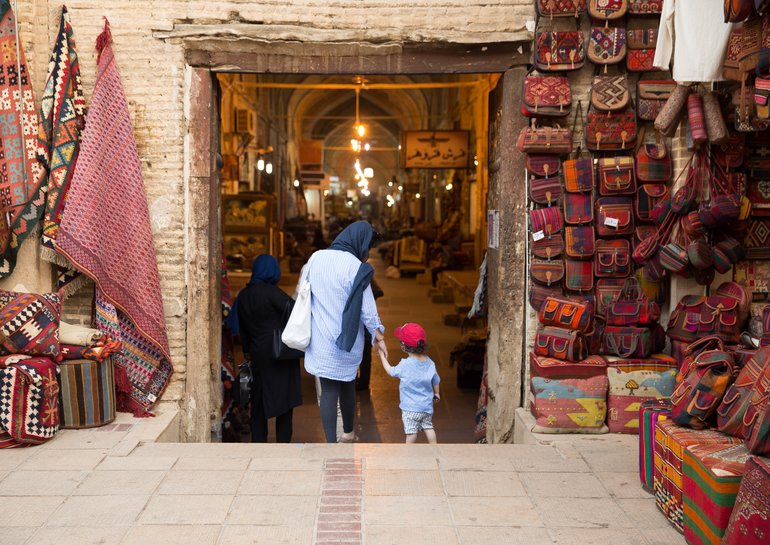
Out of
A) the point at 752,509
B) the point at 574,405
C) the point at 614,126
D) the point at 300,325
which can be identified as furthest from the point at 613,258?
the point at 752,509

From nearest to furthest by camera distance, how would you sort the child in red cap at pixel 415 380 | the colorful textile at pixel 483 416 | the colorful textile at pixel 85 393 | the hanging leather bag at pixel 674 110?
the hanging leather bag at pixel 674 110, the colorful textile at pixel 85 393, the child in red cap at pixel 415 380, the colorful textile at pixel 483 416

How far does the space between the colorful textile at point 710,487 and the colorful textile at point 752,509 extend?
83mm

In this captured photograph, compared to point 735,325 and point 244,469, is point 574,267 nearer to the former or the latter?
point 735,325

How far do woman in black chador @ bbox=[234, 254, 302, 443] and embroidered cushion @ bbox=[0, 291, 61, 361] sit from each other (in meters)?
1.39

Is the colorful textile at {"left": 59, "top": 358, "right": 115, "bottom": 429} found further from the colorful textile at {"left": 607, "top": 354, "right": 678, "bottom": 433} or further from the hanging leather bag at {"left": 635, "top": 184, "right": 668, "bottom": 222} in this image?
the hanging leather bag at {"left": 635, "top": 184, "right": 668, "bottom": 222}

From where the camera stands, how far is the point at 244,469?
4770 millimetres

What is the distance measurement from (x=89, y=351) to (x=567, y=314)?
10.4 ft

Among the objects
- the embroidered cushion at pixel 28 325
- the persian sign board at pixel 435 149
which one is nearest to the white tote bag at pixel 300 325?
the embroidered cushion at pixel 28 325

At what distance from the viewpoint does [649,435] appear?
4.34 metres

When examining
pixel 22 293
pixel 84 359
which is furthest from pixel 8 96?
pixel 84 359

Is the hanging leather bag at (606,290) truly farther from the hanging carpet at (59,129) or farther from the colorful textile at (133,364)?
the hanging carpet at (59,129)

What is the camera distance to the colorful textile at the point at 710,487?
3.38m

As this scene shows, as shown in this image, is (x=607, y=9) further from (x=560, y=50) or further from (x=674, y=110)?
(x=674, y=110)

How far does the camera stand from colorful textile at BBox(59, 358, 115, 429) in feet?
17.7
